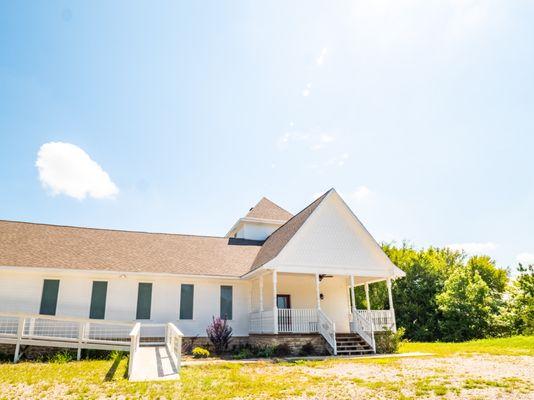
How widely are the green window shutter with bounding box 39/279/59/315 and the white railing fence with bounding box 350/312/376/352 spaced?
43.7 ft

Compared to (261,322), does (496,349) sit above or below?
below

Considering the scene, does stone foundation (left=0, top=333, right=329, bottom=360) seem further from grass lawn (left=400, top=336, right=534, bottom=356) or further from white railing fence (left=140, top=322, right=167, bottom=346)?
grass lawn (left=400, top=336, right=534, bottom=356)

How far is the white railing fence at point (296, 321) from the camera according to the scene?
16.3m

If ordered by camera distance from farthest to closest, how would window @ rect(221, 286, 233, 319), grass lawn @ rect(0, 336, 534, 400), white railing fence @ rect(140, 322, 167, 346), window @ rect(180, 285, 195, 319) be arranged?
window @ rect(221, 286, 233, 319) < window @ rect(180, 285, 195, 319) < white railing fence @ rect(140, 322, 167, 346) < grass lawn @ rect(0, 336, 534, 400)

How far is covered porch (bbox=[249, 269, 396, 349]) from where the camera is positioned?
1634 centimetres

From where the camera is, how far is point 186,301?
1833cm

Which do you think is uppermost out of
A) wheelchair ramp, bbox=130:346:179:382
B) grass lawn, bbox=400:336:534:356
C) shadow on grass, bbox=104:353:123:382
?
wheelchair ramp, bbox=130:346:179:382

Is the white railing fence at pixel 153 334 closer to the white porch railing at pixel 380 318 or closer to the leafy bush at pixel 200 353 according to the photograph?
the leafy bush at pixel 200 353

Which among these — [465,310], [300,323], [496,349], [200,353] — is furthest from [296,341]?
[465,310]

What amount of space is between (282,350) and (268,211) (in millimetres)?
12009

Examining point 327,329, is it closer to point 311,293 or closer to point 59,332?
point 311,293

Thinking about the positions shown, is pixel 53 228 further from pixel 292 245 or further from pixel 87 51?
pixel 292 245

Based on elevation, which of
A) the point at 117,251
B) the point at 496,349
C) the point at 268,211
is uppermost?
the point at 268,211

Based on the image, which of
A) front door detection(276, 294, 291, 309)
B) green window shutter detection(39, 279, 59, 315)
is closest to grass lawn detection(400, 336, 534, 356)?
front door detection(276, 294, 291, 309)
